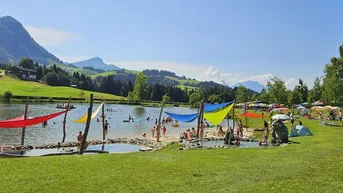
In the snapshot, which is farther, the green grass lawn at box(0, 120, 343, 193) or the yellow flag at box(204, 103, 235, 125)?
the yellow flag at box(204, 103, 235, 125)

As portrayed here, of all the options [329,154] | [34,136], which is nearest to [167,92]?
[34,136]

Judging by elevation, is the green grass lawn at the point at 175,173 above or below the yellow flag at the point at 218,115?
below

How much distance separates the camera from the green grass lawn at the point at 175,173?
10648 millimetres

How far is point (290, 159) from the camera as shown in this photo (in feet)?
51.8

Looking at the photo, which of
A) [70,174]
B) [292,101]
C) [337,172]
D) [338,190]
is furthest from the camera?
[292,101]

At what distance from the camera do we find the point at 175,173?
12.5 metres

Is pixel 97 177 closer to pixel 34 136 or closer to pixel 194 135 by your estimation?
pixel 194 135

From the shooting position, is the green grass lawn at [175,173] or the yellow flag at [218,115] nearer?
the green grass lawn at [175,173]

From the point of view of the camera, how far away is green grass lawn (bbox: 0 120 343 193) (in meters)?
10.6

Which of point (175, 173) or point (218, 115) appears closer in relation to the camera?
point (175, 173)

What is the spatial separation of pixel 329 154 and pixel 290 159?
2.87 metres

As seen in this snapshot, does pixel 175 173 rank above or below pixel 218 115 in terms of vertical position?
below

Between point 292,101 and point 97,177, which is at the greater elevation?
point 292,101

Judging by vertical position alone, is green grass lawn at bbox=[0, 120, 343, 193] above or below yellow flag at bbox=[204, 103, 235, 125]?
below
